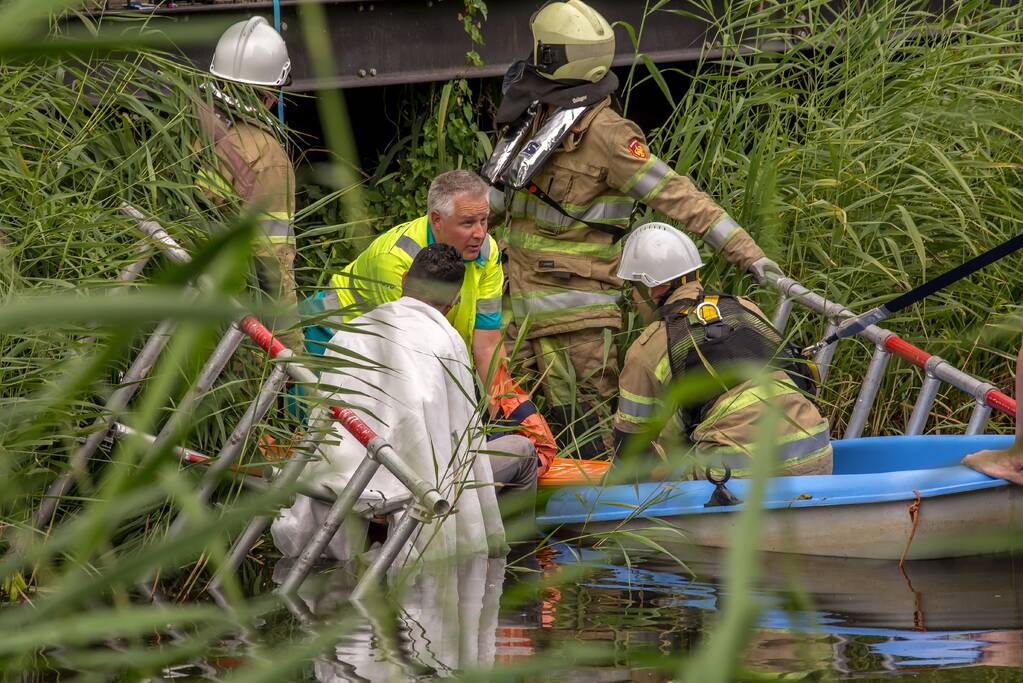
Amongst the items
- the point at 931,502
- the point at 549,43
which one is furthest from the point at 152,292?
the point at 549,43

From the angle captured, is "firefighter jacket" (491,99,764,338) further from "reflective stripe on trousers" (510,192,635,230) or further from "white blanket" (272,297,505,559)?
"white blanket" (272,297,505,559)

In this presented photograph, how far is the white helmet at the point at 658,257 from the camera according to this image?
5410 millimetres

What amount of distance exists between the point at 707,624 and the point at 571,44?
2820 millimetres

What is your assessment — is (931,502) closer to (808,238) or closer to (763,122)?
(808,238)

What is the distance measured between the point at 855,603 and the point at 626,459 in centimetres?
371

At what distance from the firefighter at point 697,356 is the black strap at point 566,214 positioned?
74 cm

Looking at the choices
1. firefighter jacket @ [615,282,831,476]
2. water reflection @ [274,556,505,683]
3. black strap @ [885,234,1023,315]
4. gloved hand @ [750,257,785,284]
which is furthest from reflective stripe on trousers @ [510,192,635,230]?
water reflection @ [274,556,505,683]

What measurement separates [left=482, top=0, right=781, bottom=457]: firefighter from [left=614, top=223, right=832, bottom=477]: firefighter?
0.66 metres

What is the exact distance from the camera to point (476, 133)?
307 inches

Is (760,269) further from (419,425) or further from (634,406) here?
(419,425)

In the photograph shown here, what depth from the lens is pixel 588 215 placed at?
6.36 m

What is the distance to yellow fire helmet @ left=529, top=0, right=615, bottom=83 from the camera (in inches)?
246

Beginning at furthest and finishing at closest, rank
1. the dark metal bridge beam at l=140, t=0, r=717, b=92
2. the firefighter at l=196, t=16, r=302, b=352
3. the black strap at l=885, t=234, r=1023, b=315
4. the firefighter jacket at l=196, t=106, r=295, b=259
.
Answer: the dark metal bridge beam at l=140, t=0, r=717, b=92 < the firefighter at l=196, t=16, r=302, b=352 < the firefighter jacket at l=196, t=106, r=295, b=259 < the black strap at l=885, t=234, r=1023, b=315

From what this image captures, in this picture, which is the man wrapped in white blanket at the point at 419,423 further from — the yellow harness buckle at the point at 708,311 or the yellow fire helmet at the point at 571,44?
the yellow fire helmet at the point at 571,44
